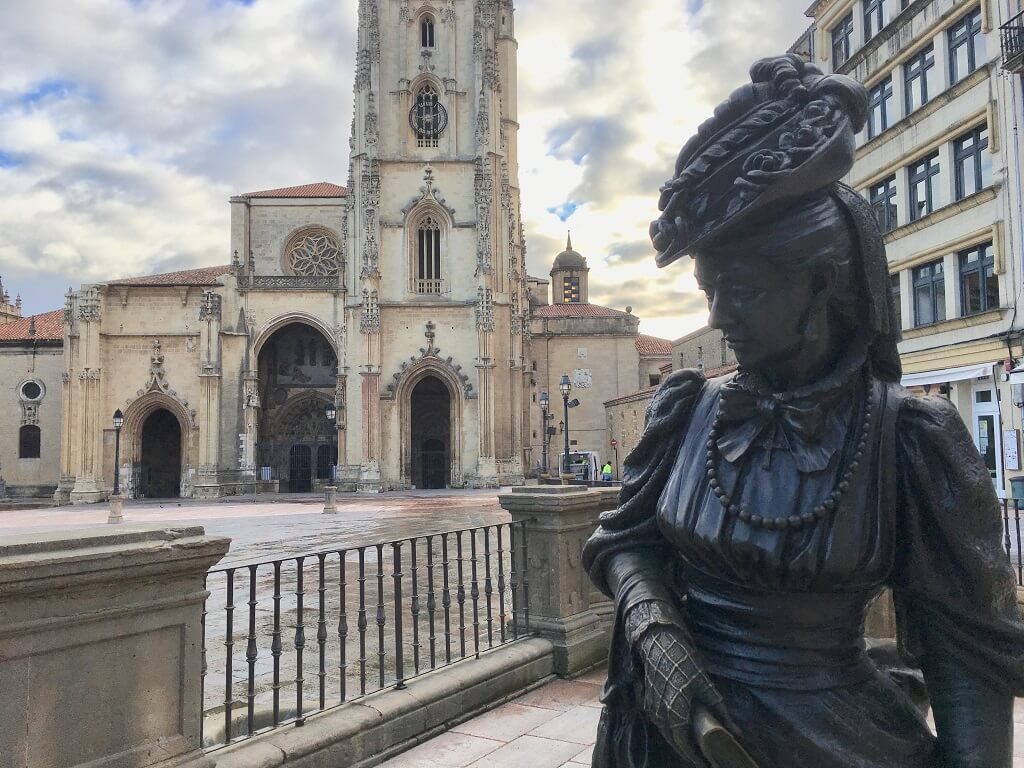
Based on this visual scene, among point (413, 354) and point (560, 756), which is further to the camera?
point (413, 354)

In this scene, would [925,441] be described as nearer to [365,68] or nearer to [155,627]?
[155,627]

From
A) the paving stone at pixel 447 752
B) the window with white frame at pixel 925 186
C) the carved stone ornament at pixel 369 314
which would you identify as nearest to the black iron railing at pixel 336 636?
the paving stone at pixel 447 752

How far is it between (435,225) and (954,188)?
81.6 ft

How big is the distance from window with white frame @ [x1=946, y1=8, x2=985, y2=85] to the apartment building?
0.03 m

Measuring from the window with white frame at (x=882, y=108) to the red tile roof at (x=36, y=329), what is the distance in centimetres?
4158

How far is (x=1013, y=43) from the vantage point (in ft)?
58.1

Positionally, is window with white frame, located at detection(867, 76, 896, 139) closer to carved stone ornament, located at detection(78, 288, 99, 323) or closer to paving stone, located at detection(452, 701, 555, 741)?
paving stone, located at detection(452, 701, 555, 741)

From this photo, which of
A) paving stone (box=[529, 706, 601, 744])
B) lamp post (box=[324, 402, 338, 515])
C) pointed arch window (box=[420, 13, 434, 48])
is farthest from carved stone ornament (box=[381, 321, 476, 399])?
paving stone (box=[529, 706, 601, 744])

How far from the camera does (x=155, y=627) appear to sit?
278 cm

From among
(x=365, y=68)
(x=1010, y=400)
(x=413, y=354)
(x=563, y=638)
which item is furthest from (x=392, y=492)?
(x=563, y=638)

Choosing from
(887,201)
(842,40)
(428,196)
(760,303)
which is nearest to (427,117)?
(428,196)

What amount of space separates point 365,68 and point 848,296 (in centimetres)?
4033

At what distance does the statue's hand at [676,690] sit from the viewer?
4.34ft

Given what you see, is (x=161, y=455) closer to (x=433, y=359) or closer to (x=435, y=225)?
(x=433, y=359)
